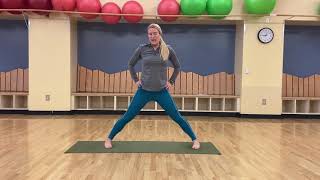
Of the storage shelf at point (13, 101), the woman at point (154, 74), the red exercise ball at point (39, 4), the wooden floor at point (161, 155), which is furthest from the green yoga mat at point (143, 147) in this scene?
the storage shelf at point (13, 101)

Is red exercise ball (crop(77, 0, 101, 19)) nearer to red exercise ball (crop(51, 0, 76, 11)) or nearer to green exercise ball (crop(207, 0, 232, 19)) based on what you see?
red exercise ball (crop(51, 0, 76, 11))

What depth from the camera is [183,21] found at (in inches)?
329

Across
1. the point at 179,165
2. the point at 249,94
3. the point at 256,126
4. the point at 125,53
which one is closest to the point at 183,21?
the point at 125,53

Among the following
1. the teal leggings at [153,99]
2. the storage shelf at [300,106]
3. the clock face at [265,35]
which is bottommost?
the storage shelf at [300,106]

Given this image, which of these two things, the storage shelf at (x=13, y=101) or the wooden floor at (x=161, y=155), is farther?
the storage shelf at (x=13, y=101)

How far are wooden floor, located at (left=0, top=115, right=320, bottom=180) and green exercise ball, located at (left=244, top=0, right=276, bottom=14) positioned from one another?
227cm

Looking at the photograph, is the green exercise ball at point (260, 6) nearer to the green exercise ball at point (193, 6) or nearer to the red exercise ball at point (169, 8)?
the green exercise ball at point (193, 6)

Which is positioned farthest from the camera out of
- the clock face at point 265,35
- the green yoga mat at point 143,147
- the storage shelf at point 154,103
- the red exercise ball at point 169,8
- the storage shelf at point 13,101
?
the storage shelf at point 154,103

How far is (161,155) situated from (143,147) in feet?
1.57

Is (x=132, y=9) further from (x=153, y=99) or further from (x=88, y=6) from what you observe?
(x=153, y=99)

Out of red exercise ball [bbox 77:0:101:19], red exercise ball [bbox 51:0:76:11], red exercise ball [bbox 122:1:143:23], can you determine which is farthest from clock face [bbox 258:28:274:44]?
red exercise ball [bbox 51:0:76:11]

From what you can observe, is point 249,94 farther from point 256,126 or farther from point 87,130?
point 87,130

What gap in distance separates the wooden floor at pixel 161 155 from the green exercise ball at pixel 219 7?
7.17 ft

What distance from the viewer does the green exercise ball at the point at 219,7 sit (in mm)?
7184
